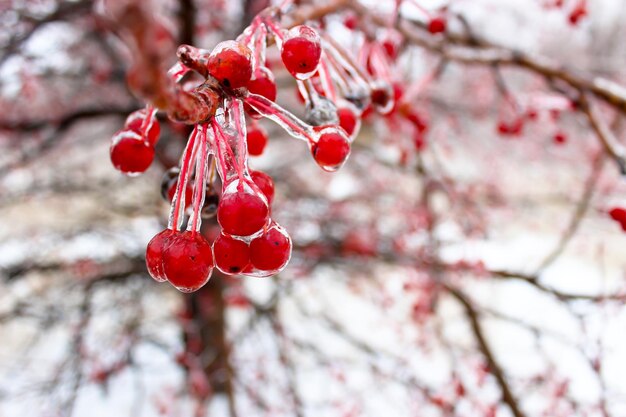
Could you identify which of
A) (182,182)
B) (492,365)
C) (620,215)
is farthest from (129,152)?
(492,365)

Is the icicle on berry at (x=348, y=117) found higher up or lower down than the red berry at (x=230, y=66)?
lower down

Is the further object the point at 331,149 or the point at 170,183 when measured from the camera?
the point at 170,183

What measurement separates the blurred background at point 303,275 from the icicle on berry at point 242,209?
2.59 ft

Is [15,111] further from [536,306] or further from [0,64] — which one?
[536,306]

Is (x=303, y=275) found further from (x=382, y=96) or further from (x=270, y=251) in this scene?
(x=270, y=251)

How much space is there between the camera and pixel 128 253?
11.6 feet

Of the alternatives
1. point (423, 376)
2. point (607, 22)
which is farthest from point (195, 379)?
point (607, 22)

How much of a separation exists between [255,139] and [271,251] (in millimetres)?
233

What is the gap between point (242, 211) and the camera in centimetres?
54

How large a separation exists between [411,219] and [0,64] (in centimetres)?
268

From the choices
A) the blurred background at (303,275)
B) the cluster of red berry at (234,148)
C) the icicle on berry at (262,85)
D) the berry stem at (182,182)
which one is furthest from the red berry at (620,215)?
the berry stem at (182,182)

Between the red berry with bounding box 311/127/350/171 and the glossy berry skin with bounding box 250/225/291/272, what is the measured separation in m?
0.10

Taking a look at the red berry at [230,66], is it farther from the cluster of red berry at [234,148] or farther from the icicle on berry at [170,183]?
the icicle on berry at [170,183]

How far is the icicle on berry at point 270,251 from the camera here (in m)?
0.61
